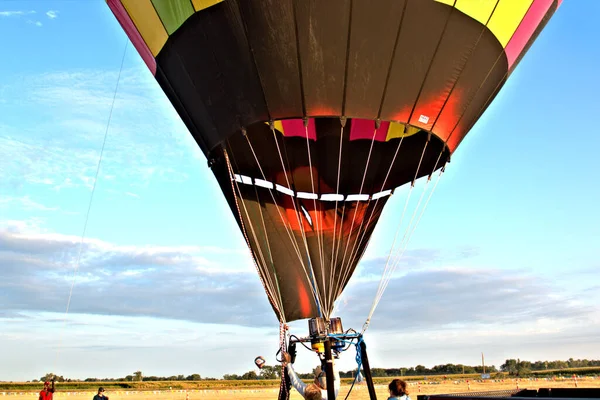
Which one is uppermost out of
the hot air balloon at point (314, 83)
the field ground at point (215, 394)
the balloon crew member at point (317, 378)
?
the hot air balloon at point (314, 83)

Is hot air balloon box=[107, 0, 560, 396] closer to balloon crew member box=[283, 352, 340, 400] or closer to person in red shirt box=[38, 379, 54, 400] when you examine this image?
balloon crew member box=[283, 352, 340, 400]

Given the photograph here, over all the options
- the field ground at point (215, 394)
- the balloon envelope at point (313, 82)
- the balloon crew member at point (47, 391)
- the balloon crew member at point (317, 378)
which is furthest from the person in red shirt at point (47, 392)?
the field ground at point (215, 394)

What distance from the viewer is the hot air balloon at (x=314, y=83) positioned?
760 centimetres

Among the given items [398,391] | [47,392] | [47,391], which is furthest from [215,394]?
[398,391]

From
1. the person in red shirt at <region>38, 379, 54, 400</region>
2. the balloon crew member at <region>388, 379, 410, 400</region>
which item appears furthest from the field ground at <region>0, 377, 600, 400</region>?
the balloon crew member at <region>388, 379, 410, 400</region>

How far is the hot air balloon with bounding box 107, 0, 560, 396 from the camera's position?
7.60m

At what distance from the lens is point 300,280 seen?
10844mm

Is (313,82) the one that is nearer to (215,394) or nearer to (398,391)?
(398,391)

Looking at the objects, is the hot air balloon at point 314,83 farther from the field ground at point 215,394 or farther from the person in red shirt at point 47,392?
the field ground at point 215,394

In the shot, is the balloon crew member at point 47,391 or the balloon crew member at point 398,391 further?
the balloon crew member at point 47,391

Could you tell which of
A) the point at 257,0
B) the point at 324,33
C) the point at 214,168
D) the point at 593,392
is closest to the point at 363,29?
the point at 324,33

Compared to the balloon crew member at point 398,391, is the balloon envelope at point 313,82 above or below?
above

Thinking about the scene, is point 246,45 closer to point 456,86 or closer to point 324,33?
point 324,33

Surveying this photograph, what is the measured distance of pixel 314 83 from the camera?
25.4ft
